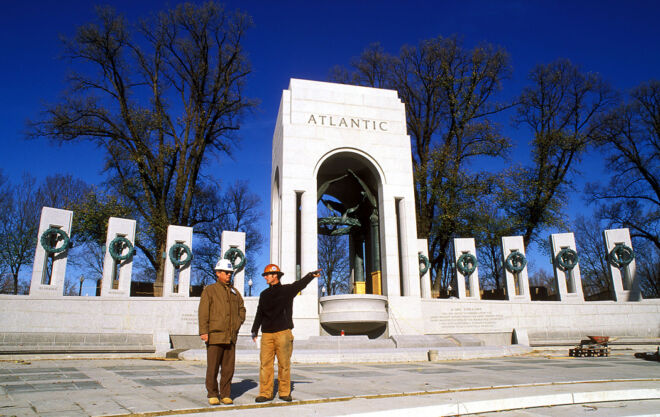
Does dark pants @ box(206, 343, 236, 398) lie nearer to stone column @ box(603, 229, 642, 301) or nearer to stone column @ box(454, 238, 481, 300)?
stone column @ box(454, 238, 481, 300)

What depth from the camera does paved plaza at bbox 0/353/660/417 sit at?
16.6ft

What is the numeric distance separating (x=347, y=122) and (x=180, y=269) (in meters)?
9.47

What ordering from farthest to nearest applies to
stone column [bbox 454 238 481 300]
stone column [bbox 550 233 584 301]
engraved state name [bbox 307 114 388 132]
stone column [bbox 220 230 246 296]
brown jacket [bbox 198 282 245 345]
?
stone column [bbox 454 238 481 300] → stone column [bbox 550 233 584 301] → engraved state name [bbox 307 114 388 132] → stone column [bbox 220 230 246 296] → brown jacket [bbox 198 282 245 345]

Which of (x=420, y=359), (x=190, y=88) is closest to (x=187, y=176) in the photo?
(x=190, y=88)

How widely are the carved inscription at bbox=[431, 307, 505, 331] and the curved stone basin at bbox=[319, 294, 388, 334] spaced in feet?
11.5

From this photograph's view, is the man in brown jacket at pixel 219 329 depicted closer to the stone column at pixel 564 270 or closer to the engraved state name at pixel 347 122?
the engraved state name at pixel 347 122

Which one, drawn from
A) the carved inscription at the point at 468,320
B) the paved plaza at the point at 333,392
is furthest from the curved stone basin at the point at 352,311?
the paved plaza at the point at 333,392

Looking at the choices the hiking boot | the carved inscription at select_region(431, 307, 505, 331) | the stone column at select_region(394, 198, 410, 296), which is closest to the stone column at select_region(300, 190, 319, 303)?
the stone column at select_region(394, 198, 410, 296)

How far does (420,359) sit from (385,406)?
8.67m

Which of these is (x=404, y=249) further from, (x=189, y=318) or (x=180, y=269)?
(x=180, y=269)

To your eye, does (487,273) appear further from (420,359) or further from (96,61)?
(96,61)

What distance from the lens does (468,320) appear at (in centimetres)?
2070

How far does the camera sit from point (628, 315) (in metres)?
21.7

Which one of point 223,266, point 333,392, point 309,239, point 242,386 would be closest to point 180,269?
point 309,239
